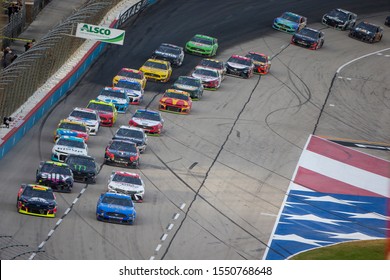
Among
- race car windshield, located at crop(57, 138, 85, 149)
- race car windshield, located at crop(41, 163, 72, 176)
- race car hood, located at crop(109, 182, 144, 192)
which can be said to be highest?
race car windshield, located at crop(41, 163, 72, 176)

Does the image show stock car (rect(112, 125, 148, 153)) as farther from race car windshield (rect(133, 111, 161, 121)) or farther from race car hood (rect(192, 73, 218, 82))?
race car hood (rect(192, 73, 218, 82))

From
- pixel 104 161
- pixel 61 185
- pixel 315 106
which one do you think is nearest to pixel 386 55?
pixel 315 106

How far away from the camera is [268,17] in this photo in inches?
3541

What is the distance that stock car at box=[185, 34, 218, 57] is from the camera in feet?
260

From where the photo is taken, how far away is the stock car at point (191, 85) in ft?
231

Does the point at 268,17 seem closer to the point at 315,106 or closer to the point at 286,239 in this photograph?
the point at 315,106

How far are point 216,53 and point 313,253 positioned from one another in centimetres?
3180

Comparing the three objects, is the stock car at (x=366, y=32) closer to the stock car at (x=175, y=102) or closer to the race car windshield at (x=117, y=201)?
the stock car at (x=175, y=102)

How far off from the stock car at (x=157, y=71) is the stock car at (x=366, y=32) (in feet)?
64.0

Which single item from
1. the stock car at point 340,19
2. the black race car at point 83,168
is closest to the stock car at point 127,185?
the black race car at point 83,168

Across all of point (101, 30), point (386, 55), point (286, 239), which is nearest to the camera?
point (286, 239)

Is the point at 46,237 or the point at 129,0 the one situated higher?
the point at 46,237

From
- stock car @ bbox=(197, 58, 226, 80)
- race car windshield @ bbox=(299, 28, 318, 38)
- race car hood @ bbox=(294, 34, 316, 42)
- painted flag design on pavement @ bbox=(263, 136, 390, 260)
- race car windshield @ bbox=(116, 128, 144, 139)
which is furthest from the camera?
race car windshield @ bbox=(299, 28, 318, 38)

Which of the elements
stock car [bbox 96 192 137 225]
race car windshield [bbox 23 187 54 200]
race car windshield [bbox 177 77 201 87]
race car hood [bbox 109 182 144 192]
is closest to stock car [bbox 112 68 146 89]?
race car windshield [bbox 177 77 201 87]
